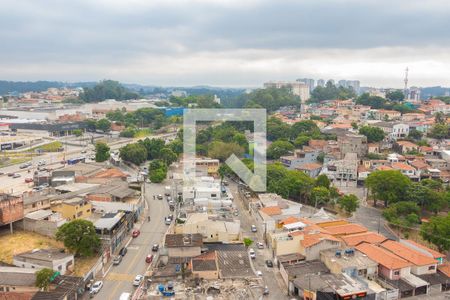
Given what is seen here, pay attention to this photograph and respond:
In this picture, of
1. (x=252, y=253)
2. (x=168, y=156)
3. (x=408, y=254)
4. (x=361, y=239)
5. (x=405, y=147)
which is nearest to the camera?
(x=408, y=254)

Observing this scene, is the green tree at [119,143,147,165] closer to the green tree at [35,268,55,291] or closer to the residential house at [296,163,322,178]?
the residential house at [296,163,322,178]

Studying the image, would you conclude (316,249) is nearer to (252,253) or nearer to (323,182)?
(252,253)

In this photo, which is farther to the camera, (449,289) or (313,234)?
(313,234)

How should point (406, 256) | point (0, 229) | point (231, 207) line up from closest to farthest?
point (406, 256) → point (0, 229) → point (231, 207)

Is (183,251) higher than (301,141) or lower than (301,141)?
lower

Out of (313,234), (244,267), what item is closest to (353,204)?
(313,234)

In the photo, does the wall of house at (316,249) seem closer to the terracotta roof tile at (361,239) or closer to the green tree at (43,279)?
the terracotta roof tile at (361,239)

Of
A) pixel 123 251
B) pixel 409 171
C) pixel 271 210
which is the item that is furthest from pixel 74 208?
pixel 409 171

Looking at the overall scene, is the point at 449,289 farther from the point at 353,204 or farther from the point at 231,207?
the point at 231,207
